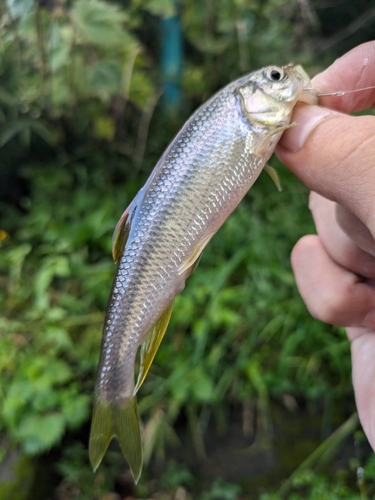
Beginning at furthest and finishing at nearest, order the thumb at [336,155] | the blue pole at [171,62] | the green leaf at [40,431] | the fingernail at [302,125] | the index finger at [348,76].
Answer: the blue pole at [171,62] < the green leaf at [40,431] < the index finger at [348,76] < the fingernail at [302,125] < the thumb at [336,155]

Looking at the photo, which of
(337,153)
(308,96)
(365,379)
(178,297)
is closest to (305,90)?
(308,96)

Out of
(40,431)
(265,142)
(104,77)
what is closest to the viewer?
(265,142)

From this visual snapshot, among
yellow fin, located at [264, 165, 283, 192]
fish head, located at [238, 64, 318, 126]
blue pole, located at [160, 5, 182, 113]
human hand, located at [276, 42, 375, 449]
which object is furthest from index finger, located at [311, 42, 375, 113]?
blue pole, located at [160, 5, 182, 113]

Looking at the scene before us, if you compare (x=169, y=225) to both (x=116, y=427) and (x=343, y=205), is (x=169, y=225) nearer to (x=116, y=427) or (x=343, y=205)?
(x=343, y=205)

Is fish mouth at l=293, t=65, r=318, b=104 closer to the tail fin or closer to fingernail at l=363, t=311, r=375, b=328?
fingernail at l=363, t=311, r=375, b=328

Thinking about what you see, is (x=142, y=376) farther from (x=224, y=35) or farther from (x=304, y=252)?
(x=224, y=35)

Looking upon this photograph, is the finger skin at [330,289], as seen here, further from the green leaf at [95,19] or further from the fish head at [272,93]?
the green leaf at [95,19]

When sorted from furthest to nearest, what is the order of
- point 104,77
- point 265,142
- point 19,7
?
point 104,77 < point 19,7 < point 265,142

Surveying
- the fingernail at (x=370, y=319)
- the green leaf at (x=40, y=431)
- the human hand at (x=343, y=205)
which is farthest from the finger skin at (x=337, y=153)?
the green leaf at (x=40, y=431)
